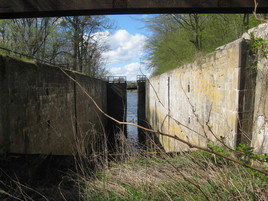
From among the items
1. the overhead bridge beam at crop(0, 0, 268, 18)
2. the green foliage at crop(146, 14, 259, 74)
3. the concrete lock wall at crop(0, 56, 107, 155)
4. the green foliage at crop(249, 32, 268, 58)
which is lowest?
the concrete lock wall at crop(0, 56, 107, 155)

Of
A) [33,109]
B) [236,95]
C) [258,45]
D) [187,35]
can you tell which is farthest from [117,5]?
[187,35]

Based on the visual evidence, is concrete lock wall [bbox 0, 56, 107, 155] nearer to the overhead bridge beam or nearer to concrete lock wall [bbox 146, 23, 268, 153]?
the overhead bridge beam

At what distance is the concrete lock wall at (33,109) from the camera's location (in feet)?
13.7

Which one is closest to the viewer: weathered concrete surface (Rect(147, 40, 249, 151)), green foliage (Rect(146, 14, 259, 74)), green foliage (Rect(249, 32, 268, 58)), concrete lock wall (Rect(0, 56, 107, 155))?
green foliage (Rect(249, 32, 268, 58))

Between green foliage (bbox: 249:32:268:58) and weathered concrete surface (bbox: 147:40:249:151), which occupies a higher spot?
green foliage (bbox: 249:32:268:58)

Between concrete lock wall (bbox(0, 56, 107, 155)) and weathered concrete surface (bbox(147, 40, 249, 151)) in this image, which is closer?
weathered concrete surface (bbox(147, 40, 249, 151))

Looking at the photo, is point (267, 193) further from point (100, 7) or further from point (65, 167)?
point (65, 167)

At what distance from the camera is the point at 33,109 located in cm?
529

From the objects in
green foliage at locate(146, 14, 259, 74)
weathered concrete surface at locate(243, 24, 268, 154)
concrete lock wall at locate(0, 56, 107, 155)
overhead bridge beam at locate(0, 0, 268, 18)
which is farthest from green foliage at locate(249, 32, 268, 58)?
green foliage at locate(146, 14, 259, 74)

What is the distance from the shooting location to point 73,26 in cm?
1745

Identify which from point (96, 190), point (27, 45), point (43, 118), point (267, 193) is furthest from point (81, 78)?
point (267, 193)

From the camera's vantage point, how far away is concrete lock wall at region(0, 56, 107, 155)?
4.16 metres

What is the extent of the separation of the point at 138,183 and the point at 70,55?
1676cm

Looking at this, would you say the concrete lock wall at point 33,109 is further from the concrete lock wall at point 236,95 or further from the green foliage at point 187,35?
the green foliage at point 187,35
